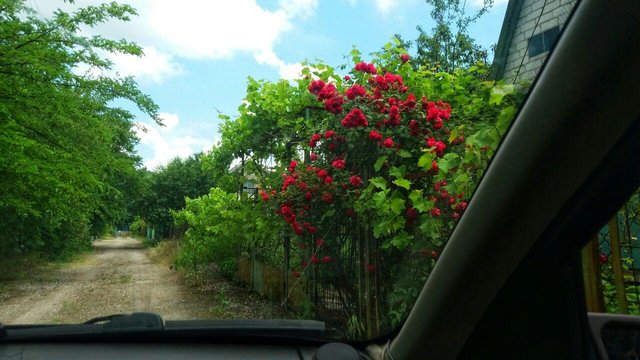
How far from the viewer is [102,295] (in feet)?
11.9

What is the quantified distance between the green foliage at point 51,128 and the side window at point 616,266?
10.0 feet

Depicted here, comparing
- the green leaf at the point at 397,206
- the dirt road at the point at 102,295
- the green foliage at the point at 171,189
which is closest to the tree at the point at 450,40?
the green leaf at the point at 397,206

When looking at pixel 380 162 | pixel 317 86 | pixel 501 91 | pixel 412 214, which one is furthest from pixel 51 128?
pixel 501 91

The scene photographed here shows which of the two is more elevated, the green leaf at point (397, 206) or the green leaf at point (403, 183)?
the green leaf at point (403, 183)

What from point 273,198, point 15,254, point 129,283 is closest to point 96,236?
point 15,254

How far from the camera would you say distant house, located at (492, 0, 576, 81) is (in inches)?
41.7

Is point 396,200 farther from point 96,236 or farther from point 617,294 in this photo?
point 96,236

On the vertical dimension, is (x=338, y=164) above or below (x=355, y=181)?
above

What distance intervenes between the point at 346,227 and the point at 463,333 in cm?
211

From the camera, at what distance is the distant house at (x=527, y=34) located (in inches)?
41.7

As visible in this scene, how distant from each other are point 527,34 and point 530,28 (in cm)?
1

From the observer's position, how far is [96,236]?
7926 mm

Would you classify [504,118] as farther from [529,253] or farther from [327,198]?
[327,198]

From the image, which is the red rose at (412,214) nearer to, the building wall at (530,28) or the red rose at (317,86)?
the red rose at (317,86)
